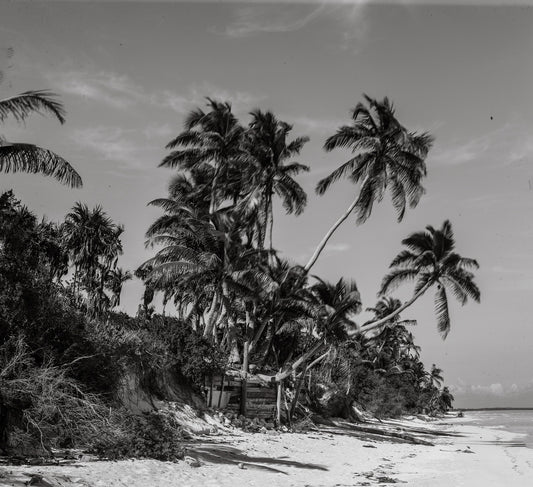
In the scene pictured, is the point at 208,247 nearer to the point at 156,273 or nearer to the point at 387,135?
the point at 156,273

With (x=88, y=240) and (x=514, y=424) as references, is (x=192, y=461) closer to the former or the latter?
(x=88, y=240)

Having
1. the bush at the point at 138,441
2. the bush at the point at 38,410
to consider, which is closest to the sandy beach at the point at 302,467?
the bush at the point at 138,441

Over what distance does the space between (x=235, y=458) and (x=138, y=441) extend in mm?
3072

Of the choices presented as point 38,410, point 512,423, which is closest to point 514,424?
point 512,423

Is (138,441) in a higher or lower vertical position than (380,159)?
lower

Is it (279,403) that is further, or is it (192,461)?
(279,403)

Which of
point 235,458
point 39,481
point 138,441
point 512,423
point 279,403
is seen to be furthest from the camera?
point 512,423

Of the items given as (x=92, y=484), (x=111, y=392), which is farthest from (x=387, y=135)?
(x=92, y=484)

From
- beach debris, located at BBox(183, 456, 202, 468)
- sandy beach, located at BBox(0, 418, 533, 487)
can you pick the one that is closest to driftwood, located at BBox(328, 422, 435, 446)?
sandy beach, located at BBox(0, 418, 533, 487)

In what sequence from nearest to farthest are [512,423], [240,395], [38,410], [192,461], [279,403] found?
[38,410] → [192,461] → [240,395] → [279,403] → [512,423]

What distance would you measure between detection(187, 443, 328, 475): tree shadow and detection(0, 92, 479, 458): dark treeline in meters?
0.85

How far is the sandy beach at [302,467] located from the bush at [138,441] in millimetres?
345

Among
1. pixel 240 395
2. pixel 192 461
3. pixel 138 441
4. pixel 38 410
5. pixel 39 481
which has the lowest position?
pixel 192 461

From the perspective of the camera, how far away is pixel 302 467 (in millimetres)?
14062
